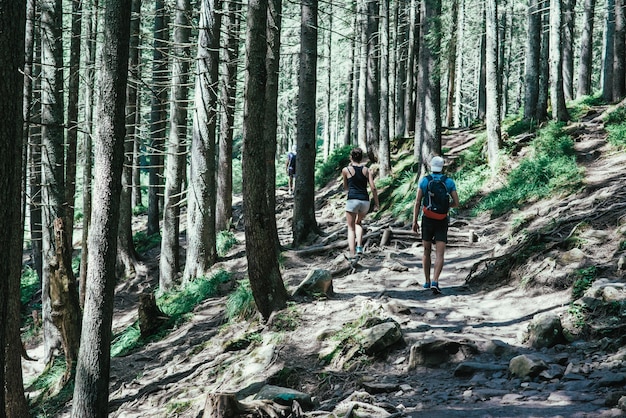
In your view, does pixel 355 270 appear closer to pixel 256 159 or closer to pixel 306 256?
pixel 306 256

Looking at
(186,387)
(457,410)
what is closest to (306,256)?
(186,387)

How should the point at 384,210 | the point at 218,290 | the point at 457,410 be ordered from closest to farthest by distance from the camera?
the point at 457,410 < the point at 218,290 < the point at 384,210

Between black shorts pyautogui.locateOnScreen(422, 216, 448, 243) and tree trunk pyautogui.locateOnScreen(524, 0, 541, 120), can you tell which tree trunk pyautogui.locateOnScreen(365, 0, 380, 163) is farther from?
black shorts pyautogui.locateOnScreen(422, 216, 448, 243)

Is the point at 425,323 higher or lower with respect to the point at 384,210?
lower

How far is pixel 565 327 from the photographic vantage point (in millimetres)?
6258

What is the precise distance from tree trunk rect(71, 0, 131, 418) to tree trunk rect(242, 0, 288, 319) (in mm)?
1619

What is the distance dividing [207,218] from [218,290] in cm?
168

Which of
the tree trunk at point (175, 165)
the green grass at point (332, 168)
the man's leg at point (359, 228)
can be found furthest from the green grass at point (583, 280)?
the green grass at point (332, 168)

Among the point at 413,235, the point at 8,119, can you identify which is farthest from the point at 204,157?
the point at 8,119

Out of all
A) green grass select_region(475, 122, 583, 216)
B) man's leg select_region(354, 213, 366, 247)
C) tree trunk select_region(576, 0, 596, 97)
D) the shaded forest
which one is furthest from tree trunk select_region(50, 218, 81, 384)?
tree trunk select_region(576, 0, 596, 97)

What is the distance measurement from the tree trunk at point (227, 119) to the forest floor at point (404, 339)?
3.08m

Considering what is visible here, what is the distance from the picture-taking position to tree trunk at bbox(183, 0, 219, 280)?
1195cm

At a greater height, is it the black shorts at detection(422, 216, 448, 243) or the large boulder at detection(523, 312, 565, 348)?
the black shorts at detection(422, 216, 448, 243)

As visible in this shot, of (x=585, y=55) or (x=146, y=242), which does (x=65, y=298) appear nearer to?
(x=146, y=242)
